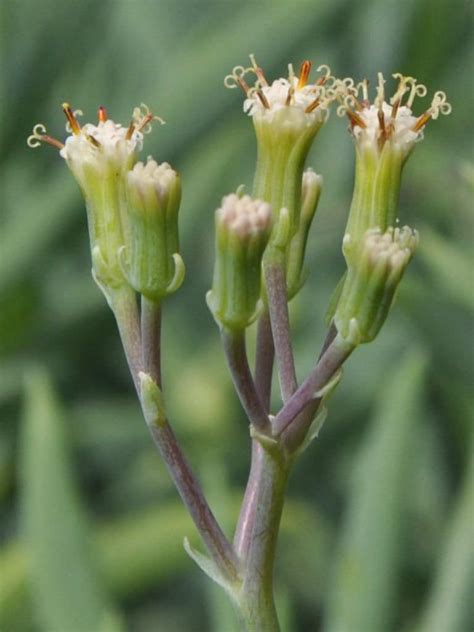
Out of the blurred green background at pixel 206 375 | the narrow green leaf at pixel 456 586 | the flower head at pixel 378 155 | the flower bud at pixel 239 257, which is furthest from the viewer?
the blurred green background at pixel 206 375

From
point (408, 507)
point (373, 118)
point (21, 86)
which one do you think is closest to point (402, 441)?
point (408, 507)

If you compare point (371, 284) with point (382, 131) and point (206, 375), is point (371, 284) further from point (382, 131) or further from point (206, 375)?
point (206, 375)

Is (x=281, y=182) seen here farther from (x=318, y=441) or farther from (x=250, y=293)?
(x=318, y=441)

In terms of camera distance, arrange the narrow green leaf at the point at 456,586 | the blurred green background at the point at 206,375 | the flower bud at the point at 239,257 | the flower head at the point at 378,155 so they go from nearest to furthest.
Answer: the flower bud at the point at 239,257 → the flower head at the point at 378,155 → the narrow green leaf at the point at 456,586 → the blurred green background at the point at 206,375

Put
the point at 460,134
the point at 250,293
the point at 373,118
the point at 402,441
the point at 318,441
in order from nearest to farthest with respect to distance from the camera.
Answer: the point at 250,293, the point at 373,118, the point at 402,441, the point at 318,441, the point at 460,134

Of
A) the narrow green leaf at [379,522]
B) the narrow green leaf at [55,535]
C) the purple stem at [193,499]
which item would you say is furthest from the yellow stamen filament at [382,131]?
the narrow green leaf at [55,535]

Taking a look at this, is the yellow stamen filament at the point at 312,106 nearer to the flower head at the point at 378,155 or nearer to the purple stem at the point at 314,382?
the flower head at the point at 378,155

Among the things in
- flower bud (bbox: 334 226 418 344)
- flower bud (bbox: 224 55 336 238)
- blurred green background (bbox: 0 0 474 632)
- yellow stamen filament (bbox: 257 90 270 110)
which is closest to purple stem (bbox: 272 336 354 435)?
flower bud (bbox: 334 226 418 344)
